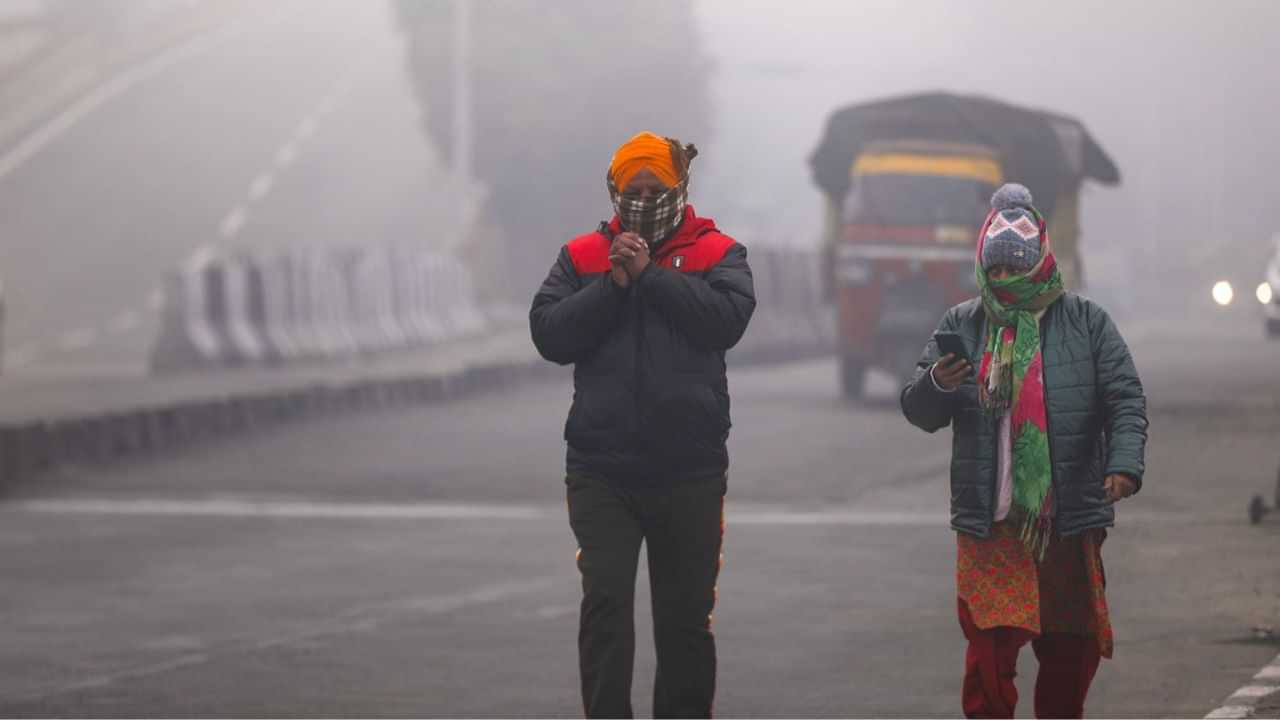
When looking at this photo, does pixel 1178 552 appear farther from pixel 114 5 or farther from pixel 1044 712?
pixel 114 5

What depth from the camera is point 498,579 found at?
12547 mm

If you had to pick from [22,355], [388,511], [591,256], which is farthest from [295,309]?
[591,256]

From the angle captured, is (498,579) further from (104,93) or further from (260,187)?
(104,93)

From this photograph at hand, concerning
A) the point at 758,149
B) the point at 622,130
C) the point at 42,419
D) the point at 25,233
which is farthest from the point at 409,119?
the point at 42,419

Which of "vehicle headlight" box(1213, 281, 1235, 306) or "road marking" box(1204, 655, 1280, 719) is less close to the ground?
"road marking" box(1204, 655, 1280, 719)

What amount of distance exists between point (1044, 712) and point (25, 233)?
40452 millimetres

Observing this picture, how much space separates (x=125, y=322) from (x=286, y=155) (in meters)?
27.3

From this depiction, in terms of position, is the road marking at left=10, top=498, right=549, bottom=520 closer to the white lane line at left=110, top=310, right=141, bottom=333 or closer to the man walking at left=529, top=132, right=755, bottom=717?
the man walking at left=529, top=132, right=755, bottom=717

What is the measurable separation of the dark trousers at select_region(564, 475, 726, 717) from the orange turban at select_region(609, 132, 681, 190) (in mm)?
787

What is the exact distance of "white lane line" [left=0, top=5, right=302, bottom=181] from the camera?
5234 cm

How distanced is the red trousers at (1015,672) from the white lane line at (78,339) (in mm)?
28928

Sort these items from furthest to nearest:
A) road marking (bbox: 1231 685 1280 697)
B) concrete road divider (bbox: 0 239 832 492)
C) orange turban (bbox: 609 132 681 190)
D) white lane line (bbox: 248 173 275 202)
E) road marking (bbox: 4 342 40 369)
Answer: white lane line (bbox: 248 173 275 202)
road marking (bbox: 4 342 40 369)
concrete road divider (bbox: 0 239 832 492)
road marking (bbox: 1231 685 1280 697)
orange turban (bbox: 609 132 681 190)

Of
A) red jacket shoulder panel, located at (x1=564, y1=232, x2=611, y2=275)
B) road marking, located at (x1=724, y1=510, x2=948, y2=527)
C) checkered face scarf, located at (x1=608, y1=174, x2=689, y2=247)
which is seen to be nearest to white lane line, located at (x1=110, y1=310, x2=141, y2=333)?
road marking, located at (x1=724, y1=510, x2=948, y2=527)

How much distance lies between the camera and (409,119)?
255 ft
